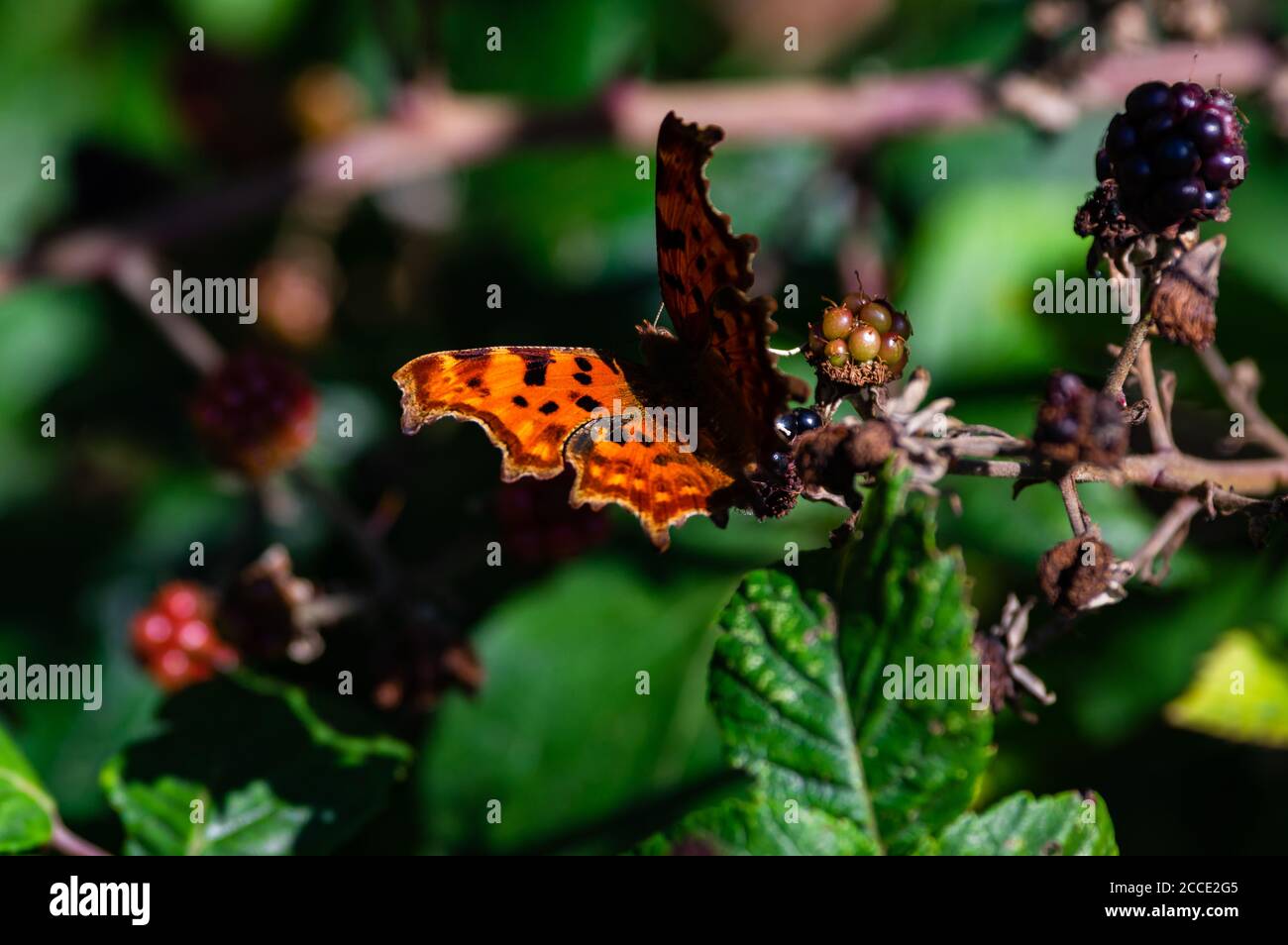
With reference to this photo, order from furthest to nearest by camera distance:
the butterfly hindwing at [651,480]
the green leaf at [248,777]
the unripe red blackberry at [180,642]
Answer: the unripe red blackberry at [180,642], the green leaf at [248,777], the butterfly hindwing at [651,480]

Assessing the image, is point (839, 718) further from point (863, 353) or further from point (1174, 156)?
point (1174, 156)

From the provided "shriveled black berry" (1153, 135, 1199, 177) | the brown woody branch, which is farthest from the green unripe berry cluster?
the brown woody branch

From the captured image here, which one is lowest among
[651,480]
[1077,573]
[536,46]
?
[1077,573]

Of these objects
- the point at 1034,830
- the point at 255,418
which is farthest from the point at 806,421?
the point at 255,418

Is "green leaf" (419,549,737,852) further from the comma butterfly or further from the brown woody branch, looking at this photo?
the brown woody branch

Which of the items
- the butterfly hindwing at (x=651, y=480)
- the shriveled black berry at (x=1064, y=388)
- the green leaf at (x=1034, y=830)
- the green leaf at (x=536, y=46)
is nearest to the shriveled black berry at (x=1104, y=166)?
Answer: the shriveled black berry at (x=1064, y=388)

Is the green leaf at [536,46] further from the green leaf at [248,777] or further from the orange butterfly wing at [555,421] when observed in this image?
the green leaf at [248,777]
